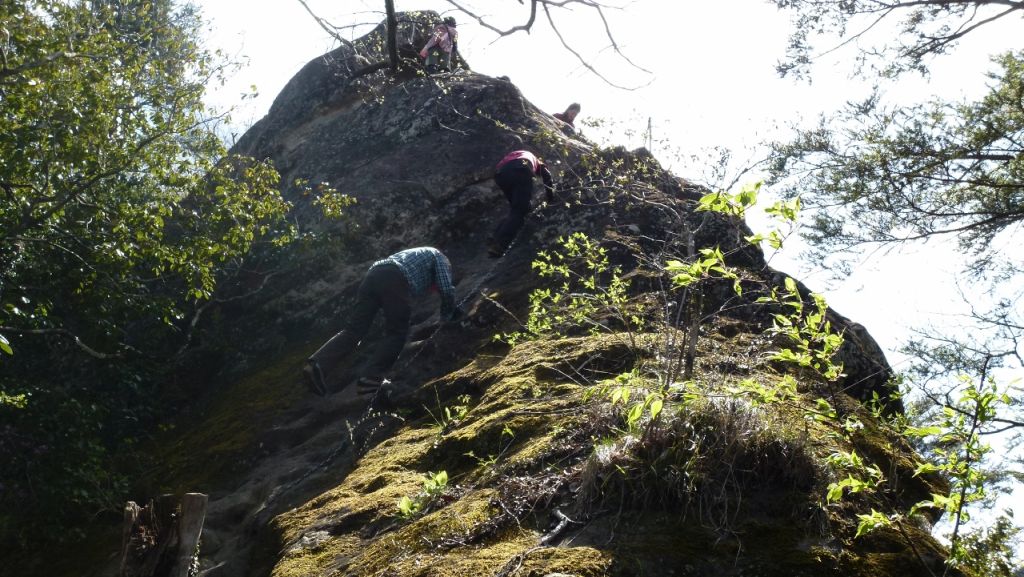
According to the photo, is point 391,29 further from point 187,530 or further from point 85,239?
point 187,530

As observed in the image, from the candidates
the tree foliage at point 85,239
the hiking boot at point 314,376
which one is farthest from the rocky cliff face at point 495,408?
the tree foliage at point 85,239

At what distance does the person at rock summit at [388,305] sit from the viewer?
7715 mm

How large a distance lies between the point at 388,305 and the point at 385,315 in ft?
0.32

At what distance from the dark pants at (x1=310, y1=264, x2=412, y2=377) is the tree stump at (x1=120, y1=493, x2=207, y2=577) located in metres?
2.59

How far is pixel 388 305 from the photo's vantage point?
7.75 meters

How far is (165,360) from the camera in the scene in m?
9.76

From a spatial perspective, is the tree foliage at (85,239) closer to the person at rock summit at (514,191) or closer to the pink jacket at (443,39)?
the person at rock summit at (514,191)

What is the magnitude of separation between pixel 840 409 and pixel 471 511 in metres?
2.15

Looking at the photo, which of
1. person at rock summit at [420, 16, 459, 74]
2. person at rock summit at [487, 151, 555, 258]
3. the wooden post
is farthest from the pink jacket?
the wooden post

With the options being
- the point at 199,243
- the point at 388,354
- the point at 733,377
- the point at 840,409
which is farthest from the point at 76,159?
the point at 840,409

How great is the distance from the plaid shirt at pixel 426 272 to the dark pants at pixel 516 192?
1323 mm

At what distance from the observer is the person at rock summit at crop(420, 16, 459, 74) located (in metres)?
11.9

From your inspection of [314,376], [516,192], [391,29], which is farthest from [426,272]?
[391,29]

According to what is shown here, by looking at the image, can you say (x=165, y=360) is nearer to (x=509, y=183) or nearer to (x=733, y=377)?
(x=509, y=183)
